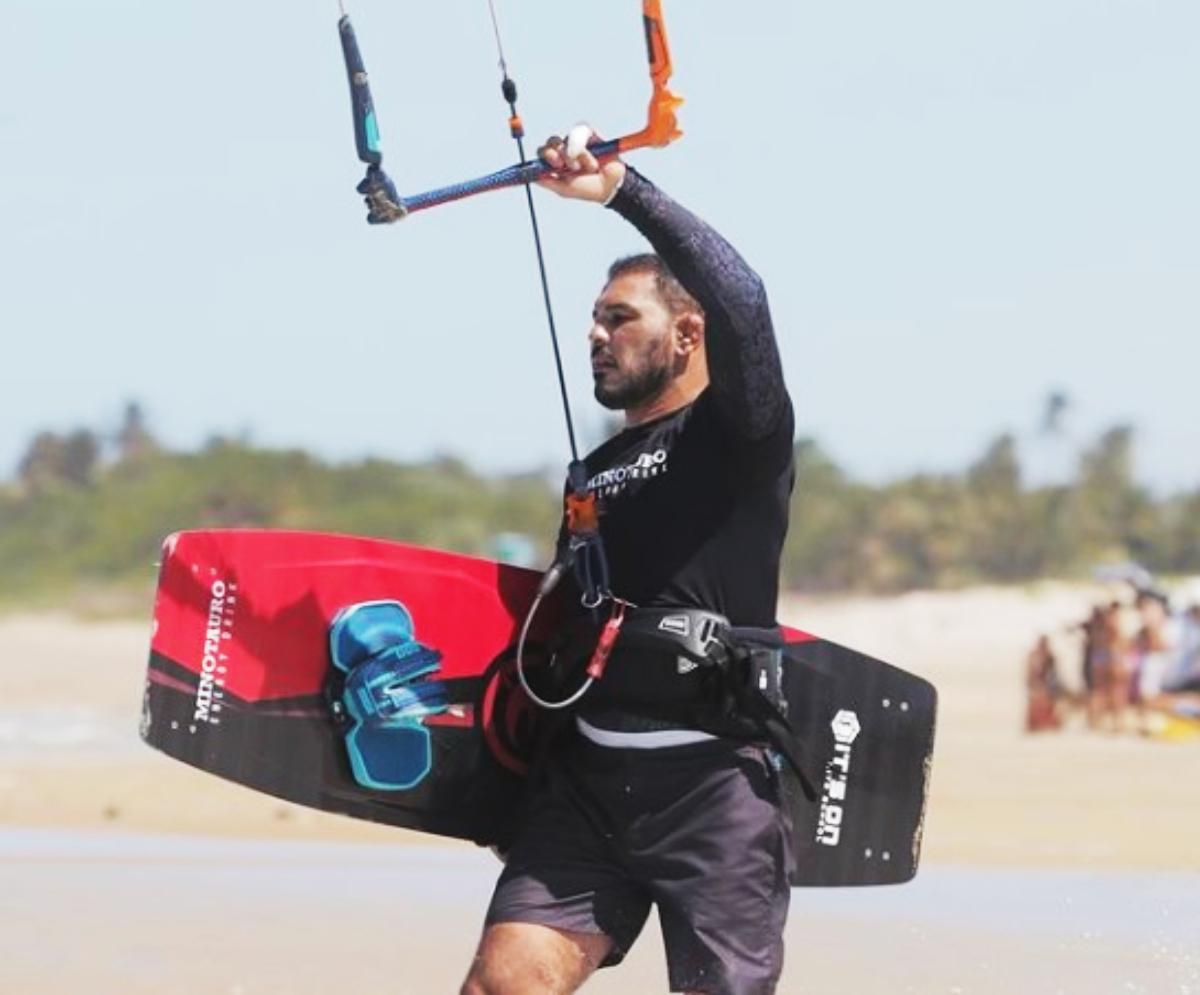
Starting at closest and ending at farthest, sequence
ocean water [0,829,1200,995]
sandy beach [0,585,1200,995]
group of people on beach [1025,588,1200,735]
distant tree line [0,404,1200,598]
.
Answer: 1. ocean water [0,829,1200,995]
2. sandy beach [0,585,1200,995]
3. group of people on beach [1025,588,1200,735]
4. distant tree line [0,404,1200,598]

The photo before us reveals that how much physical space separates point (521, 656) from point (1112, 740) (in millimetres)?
14439

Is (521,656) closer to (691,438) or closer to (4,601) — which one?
(691,438)

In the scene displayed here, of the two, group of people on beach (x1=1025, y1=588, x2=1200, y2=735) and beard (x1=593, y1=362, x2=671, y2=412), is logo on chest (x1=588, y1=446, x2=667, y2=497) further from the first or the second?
group of people on beach (x1=1025, y1=588, x2=1200, y2=735)

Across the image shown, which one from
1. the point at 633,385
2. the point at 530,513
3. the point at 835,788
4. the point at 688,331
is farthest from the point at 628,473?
the point at 530,513

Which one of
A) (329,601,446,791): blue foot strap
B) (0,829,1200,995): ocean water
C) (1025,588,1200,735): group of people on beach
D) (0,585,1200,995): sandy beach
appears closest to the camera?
(329,601,446,791): blue foot strap

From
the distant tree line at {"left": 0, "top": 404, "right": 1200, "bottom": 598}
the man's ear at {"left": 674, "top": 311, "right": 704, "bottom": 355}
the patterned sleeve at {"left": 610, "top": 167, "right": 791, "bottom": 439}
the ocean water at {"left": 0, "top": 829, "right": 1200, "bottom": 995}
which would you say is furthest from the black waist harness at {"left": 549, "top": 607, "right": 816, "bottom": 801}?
the distant tree line at {"left": 0, "top": 404, "right": 1200, "bottom": 598}

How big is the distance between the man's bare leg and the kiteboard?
0.59 metres

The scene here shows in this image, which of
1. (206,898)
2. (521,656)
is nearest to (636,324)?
(521,656)

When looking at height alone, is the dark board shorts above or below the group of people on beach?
below

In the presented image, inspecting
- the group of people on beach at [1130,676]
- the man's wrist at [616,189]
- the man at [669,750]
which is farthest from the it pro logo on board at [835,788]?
the group of people on beach at [1130,676]

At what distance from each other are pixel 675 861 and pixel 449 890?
15.8 ft

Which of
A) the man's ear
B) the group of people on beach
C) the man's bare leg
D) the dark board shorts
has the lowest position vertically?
the man's bare leg

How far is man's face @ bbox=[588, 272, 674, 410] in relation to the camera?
543 centimetres

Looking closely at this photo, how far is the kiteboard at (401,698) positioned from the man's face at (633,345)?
642mm
